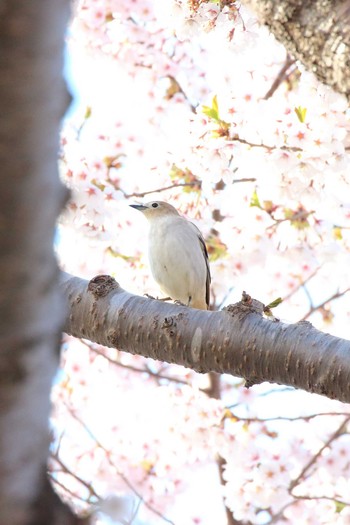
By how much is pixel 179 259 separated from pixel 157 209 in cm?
53

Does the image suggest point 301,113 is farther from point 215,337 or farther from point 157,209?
point 215,337

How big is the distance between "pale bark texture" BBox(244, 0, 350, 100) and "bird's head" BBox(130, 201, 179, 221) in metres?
3.86

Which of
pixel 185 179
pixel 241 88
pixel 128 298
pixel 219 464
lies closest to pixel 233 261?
pixel 185 179

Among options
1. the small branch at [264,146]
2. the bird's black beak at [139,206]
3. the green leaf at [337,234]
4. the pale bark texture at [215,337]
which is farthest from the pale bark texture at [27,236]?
the bird's black beak at [139,206]

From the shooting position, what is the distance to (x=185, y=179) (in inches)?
226

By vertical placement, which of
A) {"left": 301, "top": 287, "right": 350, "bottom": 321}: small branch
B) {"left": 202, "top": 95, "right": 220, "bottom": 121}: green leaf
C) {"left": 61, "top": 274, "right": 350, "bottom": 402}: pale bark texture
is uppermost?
{"left": 202, "top": 95, "right": 220, "bottom": 121}: green leaf

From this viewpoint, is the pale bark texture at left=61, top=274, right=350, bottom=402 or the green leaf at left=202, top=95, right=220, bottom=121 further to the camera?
the green leaf at left=202, top=95, right=220, bottom=121

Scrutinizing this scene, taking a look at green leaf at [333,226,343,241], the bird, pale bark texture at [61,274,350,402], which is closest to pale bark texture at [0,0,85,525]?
pale bark texture at [61,274,350,402]

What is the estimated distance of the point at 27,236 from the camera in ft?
2.43

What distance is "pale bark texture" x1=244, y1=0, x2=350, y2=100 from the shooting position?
6.46 ft

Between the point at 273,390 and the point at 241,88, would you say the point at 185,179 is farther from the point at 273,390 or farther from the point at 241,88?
the point at 273,390

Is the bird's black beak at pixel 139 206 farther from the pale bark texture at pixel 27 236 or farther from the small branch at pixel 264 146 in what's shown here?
the pale bark texture at pixel 27 236

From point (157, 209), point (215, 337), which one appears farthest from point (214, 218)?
point (215, 337)

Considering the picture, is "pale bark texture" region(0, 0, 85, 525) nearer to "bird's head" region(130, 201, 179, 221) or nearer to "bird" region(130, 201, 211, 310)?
"bird" region(130, 201, 211, 310)
